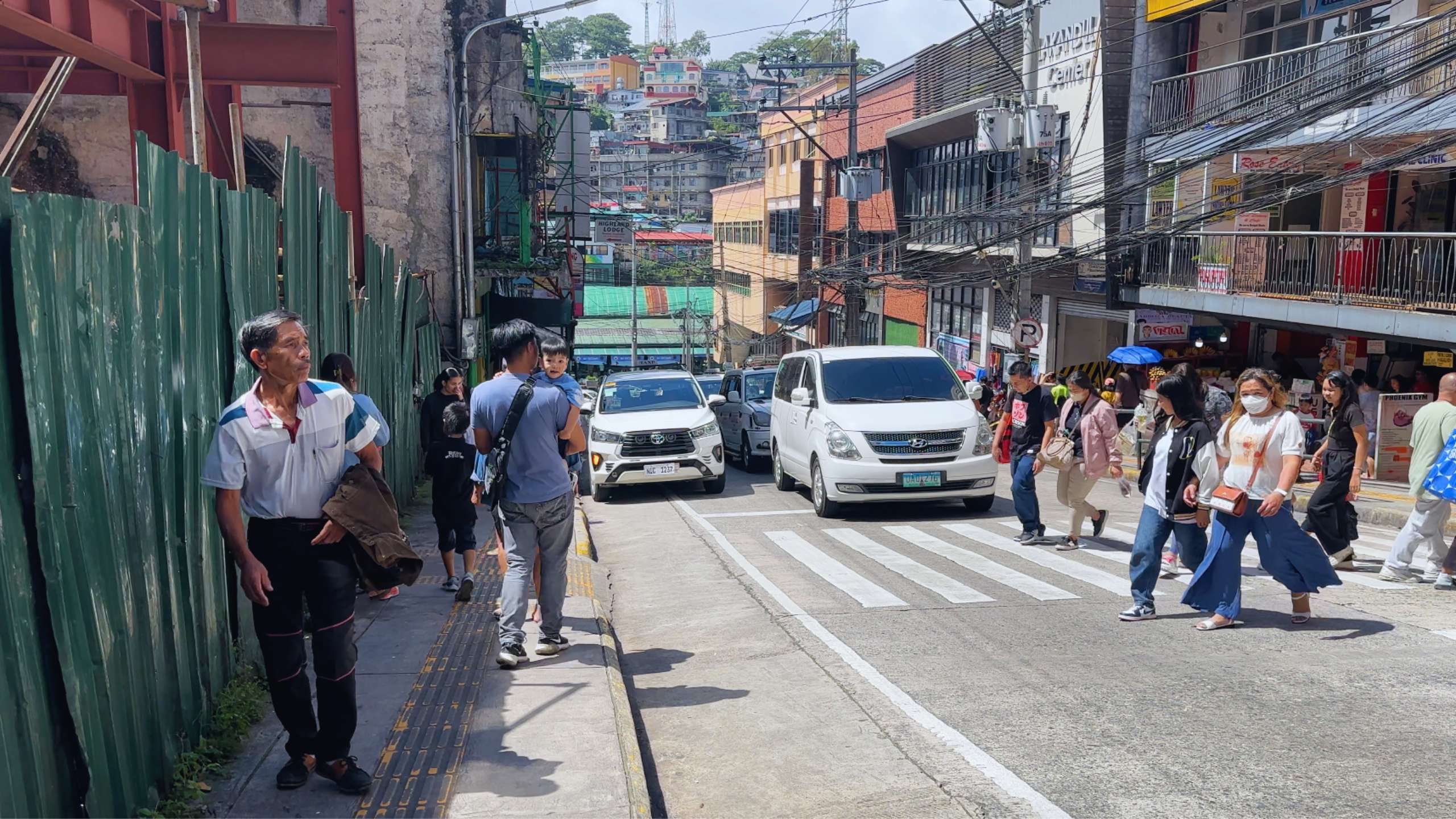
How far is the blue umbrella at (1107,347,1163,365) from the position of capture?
2377 cm

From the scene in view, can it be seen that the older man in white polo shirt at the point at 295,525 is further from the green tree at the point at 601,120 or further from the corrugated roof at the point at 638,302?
the green tree at the point at 601,120

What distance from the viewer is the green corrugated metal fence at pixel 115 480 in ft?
12.3

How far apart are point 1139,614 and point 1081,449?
10.3 feet

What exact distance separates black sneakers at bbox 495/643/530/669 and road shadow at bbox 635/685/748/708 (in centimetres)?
73

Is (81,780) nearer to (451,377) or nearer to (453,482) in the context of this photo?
(453,482)

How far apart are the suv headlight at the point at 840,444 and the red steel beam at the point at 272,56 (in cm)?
728

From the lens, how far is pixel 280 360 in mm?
4641

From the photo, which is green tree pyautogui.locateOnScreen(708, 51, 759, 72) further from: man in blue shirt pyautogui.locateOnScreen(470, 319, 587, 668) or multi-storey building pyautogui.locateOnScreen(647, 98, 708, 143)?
man in blue shirt pyautogui.locateOnScreen(470, 319, 587, 668)

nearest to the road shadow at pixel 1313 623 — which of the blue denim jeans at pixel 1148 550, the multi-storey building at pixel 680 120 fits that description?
the blue denim jeans at pixel 1148 550

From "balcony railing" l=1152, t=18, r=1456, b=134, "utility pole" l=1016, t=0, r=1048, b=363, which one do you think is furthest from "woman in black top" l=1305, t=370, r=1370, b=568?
"utility pole" l=1016, t=0, r=1048, b=363

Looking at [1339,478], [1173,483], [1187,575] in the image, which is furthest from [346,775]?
[1339,478]

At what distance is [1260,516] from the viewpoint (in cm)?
770

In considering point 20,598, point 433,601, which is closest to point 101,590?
point 20,598

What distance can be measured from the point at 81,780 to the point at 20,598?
0.75 meters
